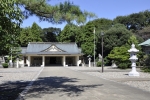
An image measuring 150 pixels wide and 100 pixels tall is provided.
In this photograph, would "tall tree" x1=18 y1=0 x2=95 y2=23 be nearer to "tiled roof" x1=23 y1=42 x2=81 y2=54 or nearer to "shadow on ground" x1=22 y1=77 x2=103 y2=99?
"shadow on ground" x1=22 y1=77 x2=103 y2=99

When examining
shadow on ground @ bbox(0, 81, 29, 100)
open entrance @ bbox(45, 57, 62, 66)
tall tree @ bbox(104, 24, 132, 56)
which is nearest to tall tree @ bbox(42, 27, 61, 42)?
open entrance @ bbox(45, 57, 62, 66)

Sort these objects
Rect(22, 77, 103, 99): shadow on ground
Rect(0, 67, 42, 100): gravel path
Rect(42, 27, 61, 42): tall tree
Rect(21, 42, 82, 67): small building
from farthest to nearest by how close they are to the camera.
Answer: Rect(42, 27, 61, 42): tall tree, Rect(21, 42, 82, 67): small building, Rect(22, 77, 103, 99): shadow on ground, Rect(0, 67, 42, 100): gravel path

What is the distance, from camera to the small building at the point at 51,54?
51.0m

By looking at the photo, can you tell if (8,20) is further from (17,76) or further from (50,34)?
(50,34)

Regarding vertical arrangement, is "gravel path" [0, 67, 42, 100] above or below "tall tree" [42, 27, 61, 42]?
below

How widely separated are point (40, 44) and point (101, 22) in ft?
57.8

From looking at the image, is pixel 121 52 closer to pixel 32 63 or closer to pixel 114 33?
pixel 114 33

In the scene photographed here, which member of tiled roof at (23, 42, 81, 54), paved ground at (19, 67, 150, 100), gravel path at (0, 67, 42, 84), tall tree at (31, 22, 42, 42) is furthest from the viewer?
tall tree at (31, 22, 42, 42)

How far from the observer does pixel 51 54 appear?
5025 centimetres

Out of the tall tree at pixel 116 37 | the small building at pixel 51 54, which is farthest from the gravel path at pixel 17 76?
the tall tree at pixel 116 37

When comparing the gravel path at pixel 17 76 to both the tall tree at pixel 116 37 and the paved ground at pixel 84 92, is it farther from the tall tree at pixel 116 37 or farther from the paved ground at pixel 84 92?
the tall tree at pixel 116 37

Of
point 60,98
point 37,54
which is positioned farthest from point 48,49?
point 60,98

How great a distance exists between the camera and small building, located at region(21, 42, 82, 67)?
51.0 m

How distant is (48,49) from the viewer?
52.3m
